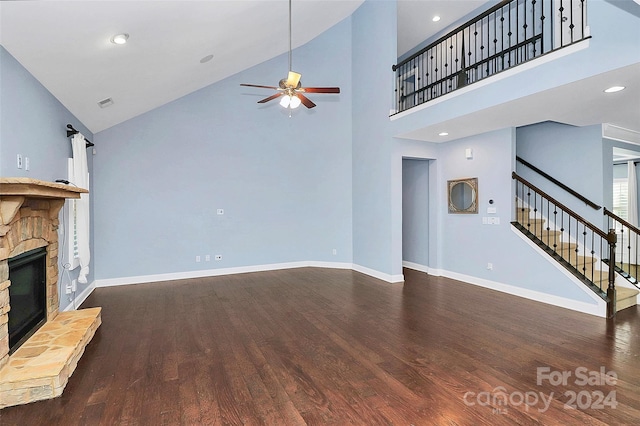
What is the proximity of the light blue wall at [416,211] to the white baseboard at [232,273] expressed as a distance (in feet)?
3.90

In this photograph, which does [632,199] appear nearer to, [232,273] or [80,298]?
[232,273]

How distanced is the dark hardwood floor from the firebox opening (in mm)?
558

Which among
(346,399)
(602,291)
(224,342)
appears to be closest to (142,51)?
(224,342)

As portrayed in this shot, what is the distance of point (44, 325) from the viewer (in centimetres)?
331

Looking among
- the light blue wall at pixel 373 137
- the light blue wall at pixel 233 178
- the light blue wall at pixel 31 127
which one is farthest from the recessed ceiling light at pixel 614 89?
the light blue wall at pixel 31 127

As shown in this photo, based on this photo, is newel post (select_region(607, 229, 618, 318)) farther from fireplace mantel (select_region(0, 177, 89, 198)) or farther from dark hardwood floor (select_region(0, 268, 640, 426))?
fireplace mantel (select_region(0, 177, 89, 198))

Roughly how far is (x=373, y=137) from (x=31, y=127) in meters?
4.96

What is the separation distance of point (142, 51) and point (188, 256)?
3.75 metres

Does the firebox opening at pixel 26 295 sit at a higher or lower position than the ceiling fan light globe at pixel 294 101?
lower

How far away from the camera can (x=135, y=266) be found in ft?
19.3

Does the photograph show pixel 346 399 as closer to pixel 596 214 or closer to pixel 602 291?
pixel 602 291

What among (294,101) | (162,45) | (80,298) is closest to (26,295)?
(80,298)

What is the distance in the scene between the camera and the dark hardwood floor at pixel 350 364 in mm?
2244

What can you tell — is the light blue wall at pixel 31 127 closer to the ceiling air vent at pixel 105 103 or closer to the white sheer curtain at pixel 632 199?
the ceiling air vent at pixel 105 103
